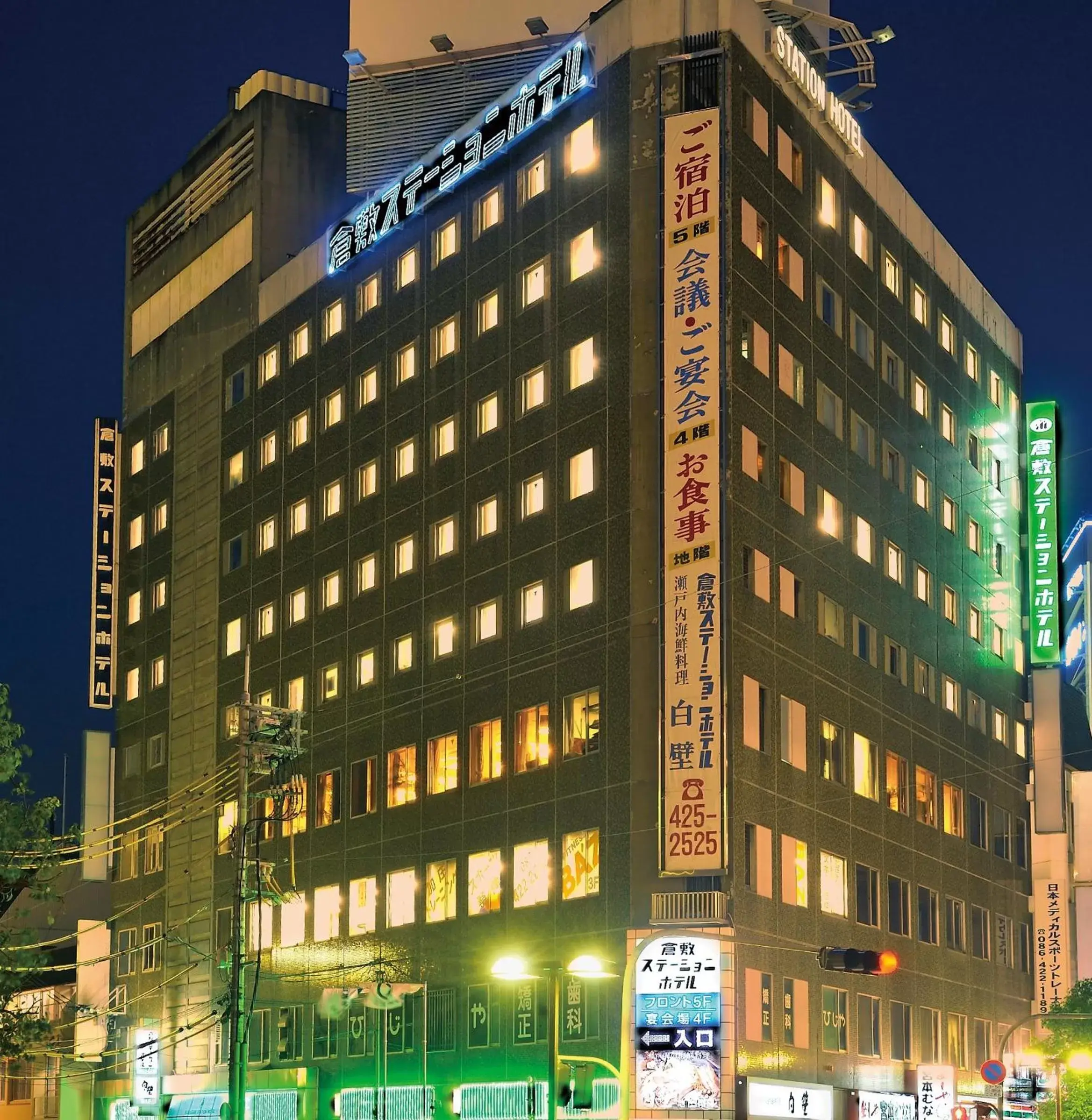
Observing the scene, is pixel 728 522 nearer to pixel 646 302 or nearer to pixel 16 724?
pixel 646 302

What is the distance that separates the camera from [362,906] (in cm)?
6719

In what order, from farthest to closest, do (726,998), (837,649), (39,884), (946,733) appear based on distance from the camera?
(946,733) < (837,649) < (726,998) < (39,884)

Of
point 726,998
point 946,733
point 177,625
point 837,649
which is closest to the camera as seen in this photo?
point 726,998

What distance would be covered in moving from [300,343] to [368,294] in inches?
213

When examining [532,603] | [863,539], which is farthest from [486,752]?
[863,539]

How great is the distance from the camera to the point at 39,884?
1815 inches

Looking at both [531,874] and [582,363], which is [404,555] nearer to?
[582,363]

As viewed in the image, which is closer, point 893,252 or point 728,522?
point 728,522

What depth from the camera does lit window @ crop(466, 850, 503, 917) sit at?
60594 millimetres

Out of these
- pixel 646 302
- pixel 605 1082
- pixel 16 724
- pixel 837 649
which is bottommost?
pixel 605 1082

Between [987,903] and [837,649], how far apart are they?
1633 centimetres

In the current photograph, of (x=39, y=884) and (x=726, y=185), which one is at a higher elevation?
(x=726, y=185)

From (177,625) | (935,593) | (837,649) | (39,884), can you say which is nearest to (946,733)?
(935,593)

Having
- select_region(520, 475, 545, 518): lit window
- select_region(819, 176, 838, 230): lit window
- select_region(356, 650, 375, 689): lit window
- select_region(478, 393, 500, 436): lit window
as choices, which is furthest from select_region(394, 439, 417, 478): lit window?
select_region(819, 176, 838, 230): lit window
